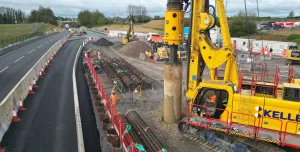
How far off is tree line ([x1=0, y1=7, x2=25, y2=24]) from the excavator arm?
488ft

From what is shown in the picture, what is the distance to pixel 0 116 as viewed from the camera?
11211 millimetres

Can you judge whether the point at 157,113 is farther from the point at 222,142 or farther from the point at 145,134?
the point at 222,142

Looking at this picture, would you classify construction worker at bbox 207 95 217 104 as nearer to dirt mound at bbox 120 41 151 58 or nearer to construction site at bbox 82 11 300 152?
construction site at bbox 82 11 300 152

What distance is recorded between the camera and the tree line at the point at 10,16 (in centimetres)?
13671

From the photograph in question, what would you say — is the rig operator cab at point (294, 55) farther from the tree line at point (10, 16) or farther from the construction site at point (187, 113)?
the tree line at point (10, 16)

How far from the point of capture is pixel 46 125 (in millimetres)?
12070

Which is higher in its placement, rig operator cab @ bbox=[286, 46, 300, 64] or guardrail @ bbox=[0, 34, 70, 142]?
rig operator cab @ bbox=[286, 46, 300, 64]

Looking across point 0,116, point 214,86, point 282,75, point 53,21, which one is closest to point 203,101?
point 214,86

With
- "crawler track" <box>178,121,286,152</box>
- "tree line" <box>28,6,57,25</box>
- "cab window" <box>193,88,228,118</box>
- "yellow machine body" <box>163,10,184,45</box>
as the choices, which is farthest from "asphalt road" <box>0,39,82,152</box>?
"tree line" <box>28,6,57,25</box>

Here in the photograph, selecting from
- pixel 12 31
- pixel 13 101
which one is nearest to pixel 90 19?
pixel 12 31

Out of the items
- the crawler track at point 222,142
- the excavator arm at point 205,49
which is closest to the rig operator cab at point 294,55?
the excavator arm at point 205,49

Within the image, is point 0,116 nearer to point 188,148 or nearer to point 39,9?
point 188,148

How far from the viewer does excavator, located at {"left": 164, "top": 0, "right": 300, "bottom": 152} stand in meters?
8.97

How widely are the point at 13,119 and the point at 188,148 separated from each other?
8736mm
